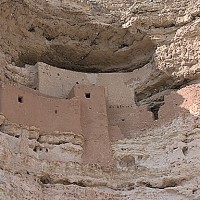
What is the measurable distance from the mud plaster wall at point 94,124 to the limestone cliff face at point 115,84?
0.63 ft

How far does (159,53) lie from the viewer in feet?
51.2

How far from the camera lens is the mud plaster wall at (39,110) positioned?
42.8ft

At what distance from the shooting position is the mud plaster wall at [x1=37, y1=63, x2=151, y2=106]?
15.3 m

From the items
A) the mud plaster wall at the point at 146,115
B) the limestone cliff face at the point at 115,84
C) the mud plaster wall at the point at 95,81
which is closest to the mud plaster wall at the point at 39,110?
the limestone cliff face at the point at 115,84

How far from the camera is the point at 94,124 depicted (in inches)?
541

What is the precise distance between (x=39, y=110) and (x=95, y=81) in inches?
121

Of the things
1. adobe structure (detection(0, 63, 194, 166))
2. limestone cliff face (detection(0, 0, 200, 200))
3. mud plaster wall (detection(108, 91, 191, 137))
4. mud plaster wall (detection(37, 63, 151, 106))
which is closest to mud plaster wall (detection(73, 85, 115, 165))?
adobe structure (detection(0, 63, 194, 166))

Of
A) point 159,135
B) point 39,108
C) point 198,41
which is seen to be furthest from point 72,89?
point 198,41

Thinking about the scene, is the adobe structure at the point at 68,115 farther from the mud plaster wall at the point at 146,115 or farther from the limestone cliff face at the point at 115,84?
the mud plaster wall at the point at 146,115

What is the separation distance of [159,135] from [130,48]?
11.6 feet

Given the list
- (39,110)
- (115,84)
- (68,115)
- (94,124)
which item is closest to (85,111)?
(94,124)

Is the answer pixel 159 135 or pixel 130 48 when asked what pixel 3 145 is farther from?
pixel 130 48

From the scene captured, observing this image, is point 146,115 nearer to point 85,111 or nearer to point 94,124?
point 94,124

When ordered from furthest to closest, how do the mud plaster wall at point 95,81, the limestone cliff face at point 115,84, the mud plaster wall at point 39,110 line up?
the mud plaster wall at point 95,81 < the mud plaster wall at point 39,110 < the limestone cliff face at point 115,84
